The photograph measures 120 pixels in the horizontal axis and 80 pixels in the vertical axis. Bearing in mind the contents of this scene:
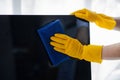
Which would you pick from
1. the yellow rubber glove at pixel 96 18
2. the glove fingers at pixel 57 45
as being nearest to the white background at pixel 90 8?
the yellow rubber glove at pixel 96 18

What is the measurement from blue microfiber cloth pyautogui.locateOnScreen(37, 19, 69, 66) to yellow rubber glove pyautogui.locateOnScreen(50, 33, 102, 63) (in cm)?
2

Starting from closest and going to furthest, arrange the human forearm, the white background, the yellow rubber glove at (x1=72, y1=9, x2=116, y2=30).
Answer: the human forearm
the yellow rubber glove at (x1=72, y1=9, x2=116, y2=30)
the white background

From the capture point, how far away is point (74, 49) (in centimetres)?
120

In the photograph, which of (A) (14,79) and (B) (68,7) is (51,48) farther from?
(B) (68,7)

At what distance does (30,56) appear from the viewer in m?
1.21

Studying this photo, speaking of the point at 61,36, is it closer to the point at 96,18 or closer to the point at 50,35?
the point at 50,35

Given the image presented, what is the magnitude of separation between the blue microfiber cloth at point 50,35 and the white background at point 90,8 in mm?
357

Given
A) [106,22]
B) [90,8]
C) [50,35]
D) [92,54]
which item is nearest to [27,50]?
[50,35]

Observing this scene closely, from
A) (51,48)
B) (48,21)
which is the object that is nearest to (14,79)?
(51,48)

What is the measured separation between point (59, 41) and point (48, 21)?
127 mm

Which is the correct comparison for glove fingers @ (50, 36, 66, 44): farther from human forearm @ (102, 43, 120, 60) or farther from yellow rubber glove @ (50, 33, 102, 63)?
human forearm @ (102, 43, 120, 60)

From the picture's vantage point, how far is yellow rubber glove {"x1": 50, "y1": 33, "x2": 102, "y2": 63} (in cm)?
119

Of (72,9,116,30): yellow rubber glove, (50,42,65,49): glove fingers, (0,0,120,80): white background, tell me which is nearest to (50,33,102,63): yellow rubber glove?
(50,42,65,49): glove fingers

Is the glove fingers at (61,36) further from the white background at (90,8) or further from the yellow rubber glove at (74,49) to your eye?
the white background at (90,8)
